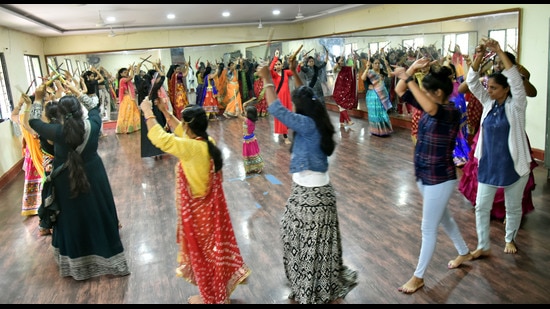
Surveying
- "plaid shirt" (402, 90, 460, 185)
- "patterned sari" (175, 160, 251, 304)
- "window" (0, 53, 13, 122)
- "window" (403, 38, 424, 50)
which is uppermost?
"window" (403, 38, 424, 50)

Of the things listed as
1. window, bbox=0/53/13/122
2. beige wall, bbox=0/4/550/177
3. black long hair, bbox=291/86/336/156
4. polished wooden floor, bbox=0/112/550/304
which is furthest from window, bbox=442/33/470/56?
window, bbox=0/53/13/122

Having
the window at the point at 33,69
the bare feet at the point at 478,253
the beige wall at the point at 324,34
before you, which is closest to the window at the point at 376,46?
the beige wall at the point at 324,34

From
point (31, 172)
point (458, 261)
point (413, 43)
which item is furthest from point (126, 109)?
point (458, 261)

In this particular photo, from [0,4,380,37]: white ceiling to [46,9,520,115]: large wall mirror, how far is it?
0.75 m

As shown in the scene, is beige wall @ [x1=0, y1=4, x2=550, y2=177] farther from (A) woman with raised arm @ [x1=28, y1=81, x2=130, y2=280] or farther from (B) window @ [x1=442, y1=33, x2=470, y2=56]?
(A) woman with raised arm @ [x1=28, y1=81, x2=130, y2=280]

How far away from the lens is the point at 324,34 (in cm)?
1120

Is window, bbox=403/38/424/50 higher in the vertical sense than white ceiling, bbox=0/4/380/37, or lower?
lower

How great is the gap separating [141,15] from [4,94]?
287 centimetres

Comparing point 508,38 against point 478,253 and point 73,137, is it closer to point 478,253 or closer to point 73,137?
point 478,253

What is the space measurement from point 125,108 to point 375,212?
738 centimetres

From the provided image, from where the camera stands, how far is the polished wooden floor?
2725 mm

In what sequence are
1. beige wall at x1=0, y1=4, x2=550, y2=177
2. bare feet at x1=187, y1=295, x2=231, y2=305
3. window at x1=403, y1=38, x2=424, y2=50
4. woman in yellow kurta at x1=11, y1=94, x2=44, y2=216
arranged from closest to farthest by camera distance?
1. bare feet at x1=187, y1=295, x2=231, y2=305
2. woman in yellow kurta at x1=11, y1=94, x2=44, y2=216
3. beige wall at x1=0, y1=4, x2=550, y2=177
4. window at x1=403, y1=38, x2=424, y2=50

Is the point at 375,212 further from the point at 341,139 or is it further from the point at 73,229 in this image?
the point at 341,139

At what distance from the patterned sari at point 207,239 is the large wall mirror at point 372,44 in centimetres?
94
